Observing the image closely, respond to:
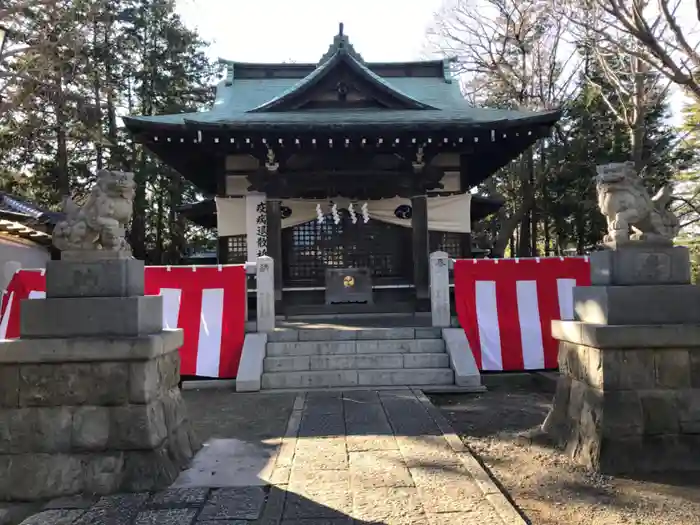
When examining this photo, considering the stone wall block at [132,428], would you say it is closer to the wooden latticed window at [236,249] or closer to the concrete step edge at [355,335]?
the concrete step edge at [355,335]

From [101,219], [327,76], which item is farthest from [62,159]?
[101,219]

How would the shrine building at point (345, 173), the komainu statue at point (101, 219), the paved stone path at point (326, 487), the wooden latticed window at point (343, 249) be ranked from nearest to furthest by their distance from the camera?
1. the paved stone path at point (326, 487)
2. the komainu statue at point (101, 219)
3. the shrine building at point (345, 173)
4. the wooden latticed window at point (343, 249)

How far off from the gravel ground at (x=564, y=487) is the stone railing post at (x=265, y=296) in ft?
12.5

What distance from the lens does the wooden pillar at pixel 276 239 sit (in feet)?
36.8

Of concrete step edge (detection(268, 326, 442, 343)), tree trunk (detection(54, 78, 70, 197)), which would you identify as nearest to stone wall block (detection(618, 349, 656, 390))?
concrete step edge (detection(268, 326, 442, 343))

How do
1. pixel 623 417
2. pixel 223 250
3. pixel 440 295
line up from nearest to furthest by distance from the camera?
pixel 623 417 < pixel 440 295 < pixel 223 250

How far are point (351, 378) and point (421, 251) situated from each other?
4.41 m

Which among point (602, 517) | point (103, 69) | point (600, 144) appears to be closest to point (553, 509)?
point (602, 517)

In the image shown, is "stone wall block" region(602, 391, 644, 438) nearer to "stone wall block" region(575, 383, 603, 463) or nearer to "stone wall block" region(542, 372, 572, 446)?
"stone wall block" region(575, 383, 603, 463)

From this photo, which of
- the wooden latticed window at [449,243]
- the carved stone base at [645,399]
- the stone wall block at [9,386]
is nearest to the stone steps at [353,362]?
the carved stone base at [645,399]

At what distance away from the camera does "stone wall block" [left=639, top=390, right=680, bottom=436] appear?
13.4 feet

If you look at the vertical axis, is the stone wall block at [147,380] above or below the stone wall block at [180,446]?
above

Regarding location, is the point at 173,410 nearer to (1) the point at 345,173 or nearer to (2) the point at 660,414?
(2) the point at 660,414

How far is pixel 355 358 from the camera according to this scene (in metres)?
7.98
